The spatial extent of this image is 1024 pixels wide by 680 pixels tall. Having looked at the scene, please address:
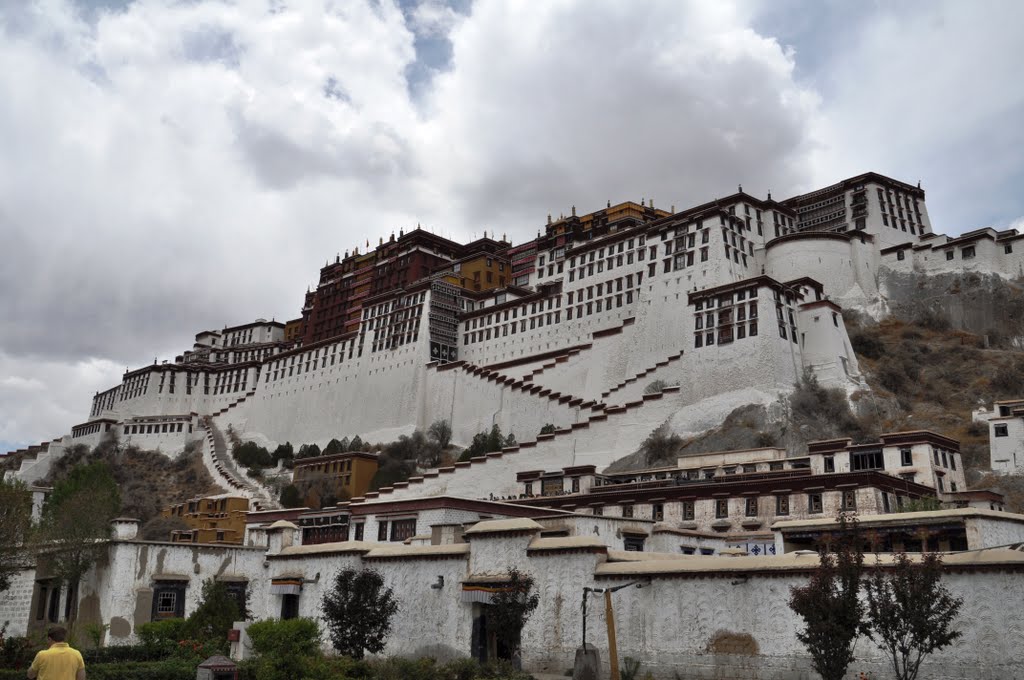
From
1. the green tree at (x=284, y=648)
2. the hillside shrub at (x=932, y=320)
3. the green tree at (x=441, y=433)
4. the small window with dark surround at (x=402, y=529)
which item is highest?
the hillside shrub at (x=932, y=320)

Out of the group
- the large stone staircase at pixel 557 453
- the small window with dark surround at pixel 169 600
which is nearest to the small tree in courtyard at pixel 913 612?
the small window with dark surround at pixel 169 600

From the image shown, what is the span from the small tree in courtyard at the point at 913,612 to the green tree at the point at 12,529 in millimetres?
24222

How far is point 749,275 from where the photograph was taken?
66000 mm

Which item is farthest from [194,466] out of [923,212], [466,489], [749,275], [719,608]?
[719,608]

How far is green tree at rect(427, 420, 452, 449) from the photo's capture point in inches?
2815

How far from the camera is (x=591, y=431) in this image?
2224 inches

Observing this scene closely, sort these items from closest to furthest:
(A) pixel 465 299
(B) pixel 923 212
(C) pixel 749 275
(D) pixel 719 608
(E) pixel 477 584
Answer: (D) pixel 719 608, (E) pixel 477 584, (C) pixel 749 275, (B) pixel 923 212, (A) pixel 465 299

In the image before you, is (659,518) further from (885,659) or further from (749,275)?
(749,275)

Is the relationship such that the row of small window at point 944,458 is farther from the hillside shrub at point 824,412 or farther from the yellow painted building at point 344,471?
the yellow painted building at point 344,471

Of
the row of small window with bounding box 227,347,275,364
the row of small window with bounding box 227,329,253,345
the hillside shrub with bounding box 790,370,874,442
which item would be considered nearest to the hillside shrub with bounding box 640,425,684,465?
the hillside shrub with bounding box 790,370,874,442

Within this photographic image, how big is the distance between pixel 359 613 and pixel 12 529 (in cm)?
1236

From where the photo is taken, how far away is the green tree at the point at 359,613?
76.7 ft

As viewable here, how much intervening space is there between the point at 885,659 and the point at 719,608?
10.9 ft

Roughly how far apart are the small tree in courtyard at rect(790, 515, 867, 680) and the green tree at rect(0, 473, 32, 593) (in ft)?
75.6
